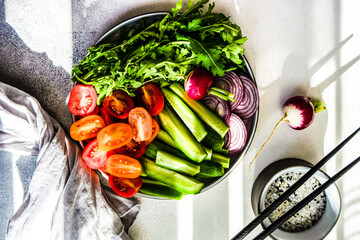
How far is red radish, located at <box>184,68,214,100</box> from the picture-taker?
1.38 metres

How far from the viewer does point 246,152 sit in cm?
160

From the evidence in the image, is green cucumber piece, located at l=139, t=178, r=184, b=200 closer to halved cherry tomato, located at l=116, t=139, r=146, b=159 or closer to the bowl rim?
the bowl rim

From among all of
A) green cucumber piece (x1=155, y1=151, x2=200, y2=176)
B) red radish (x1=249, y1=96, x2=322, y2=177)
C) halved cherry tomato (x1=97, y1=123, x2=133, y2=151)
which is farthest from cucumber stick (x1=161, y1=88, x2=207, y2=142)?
red radish (x1=249, y1=96, x2=322, y2=177)

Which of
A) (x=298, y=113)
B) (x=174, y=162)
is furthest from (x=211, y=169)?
(x=298, y=113)

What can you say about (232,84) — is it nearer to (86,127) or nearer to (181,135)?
(181,135)

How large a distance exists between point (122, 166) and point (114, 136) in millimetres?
134

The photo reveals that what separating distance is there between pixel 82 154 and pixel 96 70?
1.28ft

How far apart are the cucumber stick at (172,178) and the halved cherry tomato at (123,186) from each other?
11cm

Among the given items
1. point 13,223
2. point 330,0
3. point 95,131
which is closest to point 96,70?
point 95,131

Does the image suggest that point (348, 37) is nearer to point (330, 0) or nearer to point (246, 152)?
point (330, 0)

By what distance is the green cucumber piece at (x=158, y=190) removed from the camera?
1.50 meters

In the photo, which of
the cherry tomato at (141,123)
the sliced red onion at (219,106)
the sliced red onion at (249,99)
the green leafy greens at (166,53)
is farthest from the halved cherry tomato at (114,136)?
the sliced red onion at (249,99)

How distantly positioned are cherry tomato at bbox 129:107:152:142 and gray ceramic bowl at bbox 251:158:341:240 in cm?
59

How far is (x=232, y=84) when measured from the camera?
1454mm
